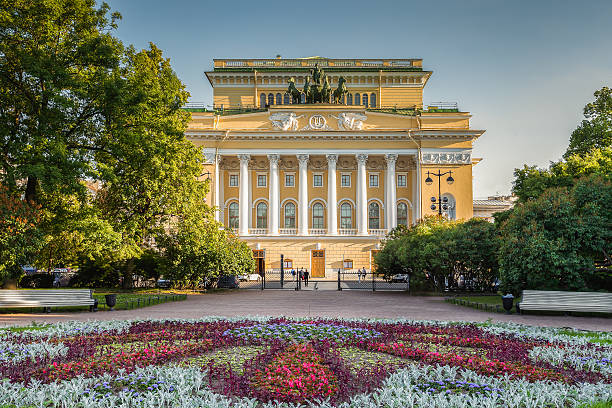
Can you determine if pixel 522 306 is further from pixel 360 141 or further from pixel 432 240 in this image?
pixel 360 141

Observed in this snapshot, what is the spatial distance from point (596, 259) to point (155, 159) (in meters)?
17.6

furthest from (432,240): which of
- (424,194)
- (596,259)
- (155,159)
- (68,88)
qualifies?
(424,194)

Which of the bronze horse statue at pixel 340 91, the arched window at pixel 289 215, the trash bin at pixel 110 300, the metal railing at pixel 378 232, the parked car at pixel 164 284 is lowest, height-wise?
A: the parked car at pixel 164 284

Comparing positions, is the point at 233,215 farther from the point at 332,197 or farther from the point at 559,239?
the point at 559,239

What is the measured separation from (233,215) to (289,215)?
5915 mm

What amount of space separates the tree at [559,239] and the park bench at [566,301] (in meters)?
0.80

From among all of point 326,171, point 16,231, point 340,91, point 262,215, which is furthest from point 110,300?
point 340,91

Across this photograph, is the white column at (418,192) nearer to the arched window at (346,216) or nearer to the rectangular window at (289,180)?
the arched window at (346,216)

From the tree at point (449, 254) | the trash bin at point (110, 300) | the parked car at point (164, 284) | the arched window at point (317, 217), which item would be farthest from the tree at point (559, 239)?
the arched window at point (317, 217)

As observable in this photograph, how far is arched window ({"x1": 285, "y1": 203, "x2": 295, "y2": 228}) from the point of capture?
5041 centimetres

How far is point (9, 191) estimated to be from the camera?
1745cm

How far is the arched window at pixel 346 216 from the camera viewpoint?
1981 inches

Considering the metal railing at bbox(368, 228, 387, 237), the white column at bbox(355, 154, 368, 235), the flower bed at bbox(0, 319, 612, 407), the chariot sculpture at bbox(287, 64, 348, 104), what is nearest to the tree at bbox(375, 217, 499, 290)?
the flower bed at bbox(0, 319, 612, 407)

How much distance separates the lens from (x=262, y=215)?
1998 inches
